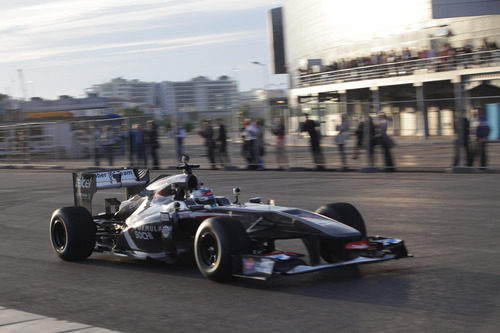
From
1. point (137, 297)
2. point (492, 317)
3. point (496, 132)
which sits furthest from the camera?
point (496, 132)

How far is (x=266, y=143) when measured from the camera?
69.7 feet

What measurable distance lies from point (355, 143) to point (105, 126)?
453 inches

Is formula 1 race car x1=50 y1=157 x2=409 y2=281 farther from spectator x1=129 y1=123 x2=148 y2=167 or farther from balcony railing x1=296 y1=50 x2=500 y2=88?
balcony railing x1=296 y1=50 x2=500 y2=88

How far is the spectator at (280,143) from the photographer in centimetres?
2062

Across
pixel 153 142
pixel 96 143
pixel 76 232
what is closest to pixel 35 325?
pixel 76 232

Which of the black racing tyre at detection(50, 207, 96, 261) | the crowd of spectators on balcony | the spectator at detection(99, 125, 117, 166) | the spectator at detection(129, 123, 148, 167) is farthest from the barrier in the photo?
the crowd of spectators on balcony

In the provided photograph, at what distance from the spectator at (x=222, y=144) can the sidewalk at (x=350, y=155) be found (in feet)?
0.63

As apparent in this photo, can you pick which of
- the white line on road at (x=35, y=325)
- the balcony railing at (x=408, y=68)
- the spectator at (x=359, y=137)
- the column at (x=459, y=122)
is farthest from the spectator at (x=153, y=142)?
the white line on road at (x=35, y=325)

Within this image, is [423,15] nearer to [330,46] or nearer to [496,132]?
[330,46]

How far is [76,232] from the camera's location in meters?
8.55

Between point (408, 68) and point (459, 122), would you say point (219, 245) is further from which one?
point (408, 68)

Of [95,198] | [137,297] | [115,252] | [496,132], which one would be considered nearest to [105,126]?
[95,198]

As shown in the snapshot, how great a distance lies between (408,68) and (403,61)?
1.73 ft

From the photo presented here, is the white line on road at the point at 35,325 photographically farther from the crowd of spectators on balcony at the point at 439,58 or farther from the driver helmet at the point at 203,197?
the crowd of spectators on balcony at the point at 439,58
